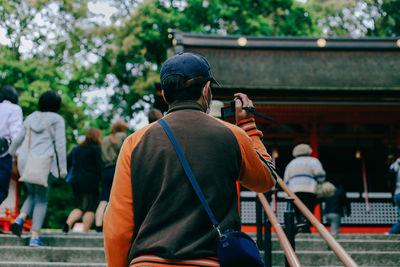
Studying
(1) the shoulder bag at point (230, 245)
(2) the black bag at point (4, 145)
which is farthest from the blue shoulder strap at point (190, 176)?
(2) the black bag at point (4, 145)

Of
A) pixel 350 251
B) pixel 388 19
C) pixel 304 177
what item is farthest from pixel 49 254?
pixel 388 19

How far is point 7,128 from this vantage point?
5.70 metres

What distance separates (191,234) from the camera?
159cm

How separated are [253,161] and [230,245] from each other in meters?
0.37

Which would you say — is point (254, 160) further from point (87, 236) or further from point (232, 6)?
point (232, 6)

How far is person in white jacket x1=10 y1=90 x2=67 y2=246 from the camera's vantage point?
5375mm

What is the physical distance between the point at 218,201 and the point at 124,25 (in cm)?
1843

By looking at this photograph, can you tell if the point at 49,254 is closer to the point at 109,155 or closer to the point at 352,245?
the point at 109,155

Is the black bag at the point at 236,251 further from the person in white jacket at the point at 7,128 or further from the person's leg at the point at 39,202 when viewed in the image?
the person in white jacket at the point at 7,128

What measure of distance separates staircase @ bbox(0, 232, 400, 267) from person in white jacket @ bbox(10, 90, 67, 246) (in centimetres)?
21

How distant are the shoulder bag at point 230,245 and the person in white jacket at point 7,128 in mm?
4402

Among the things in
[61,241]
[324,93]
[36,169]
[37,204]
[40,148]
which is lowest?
[61,241]

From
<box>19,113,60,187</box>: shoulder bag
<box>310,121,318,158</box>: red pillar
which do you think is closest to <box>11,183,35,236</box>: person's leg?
<box>19,113,60,187</box>: shoulder bag

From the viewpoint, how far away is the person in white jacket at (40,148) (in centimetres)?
538
